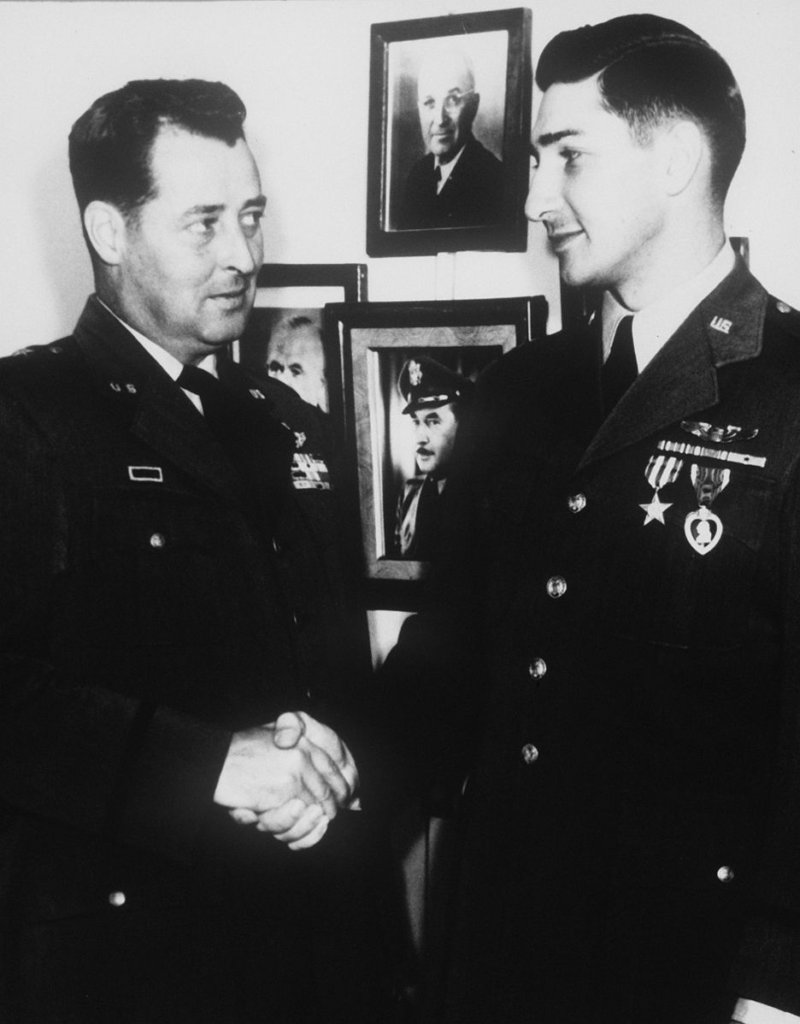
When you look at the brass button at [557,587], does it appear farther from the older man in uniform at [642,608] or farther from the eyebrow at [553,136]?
the eyebrow at [553,136]

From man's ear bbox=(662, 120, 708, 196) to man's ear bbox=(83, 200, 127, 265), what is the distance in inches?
30.5

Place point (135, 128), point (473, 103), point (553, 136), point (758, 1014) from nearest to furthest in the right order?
point (758, 1014) → point (553, 136) → point (135, 128) → point (473, 103)

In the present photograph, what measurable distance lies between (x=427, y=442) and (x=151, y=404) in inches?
20.3

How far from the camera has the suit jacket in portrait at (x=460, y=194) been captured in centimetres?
187

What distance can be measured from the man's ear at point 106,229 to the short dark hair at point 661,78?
2.20 ft

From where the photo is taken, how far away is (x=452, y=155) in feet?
6.21

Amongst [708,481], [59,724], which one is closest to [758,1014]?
[708,481]

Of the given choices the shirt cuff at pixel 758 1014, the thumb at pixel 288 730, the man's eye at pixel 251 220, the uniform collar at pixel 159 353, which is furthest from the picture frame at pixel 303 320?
the shirt cuff at pixel 758 1014

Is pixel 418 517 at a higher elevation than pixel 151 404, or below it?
below

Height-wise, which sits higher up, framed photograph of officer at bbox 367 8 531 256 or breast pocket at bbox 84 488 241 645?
framed photograph of officer at bbox 367 8 531 256

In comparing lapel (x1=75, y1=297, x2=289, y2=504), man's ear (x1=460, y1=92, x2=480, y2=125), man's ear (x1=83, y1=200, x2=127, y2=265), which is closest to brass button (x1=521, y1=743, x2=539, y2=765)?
lapel (x1=75, y1=297, x2=289, y2=504)

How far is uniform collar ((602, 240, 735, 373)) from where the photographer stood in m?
1.49

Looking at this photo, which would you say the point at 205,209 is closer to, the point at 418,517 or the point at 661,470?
the point at 418,517

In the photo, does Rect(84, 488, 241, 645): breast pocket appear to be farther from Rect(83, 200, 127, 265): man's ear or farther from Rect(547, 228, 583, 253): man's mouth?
Rect(547, 228, 583, 253): man's mouth
